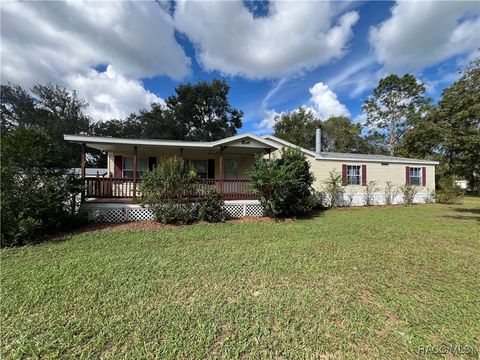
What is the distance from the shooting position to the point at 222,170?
11531 millimetres

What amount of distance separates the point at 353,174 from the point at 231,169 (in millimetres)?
8075

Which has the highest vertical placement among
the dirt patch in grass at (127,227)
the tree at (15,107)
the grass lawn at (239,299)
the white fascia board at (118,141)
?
the tree at (15,107)

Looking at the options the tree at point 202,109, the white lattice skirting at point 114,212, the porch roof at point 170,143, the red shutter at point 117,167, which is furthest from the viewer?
the tree at point 202,109

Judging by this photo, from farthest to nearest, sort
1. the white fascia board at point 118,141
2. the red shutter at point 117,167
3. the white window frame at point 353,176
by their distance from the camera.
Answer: the white window frame at point 353,176 → the red shutter at point 117,167 → the white fascia board at point 118,141

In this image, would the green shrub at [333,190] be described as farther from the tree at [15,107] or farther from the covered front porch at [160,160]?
the tree at [15,107]

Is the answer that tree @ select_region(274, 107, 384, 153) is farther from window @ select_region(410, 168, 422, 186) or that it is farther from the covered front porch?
the covered front porch

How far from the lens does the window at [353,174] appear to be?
15.4m

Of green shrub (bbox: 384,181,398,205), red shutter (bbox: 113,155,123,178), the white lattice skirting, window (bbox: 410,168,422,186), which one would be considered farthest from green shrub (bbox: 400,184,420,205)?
red shutter (bbox: 113,155,123,178)

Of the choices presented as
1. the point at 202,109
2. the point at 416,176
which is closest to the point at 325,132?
the point at 202,109

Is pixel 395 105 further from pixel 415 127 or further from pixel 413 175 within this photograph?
pixel 413 175

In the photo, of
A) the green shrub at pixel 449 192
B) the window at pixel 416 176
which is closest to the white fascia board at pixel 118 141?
the window at pixel 416 176

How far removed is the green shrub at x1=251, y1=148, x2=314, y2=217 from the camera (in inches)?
372

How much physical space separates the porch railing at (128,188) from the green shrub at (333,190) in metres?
5.76

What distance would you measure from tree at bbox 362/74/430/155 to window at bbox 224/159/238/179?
2646 cm
